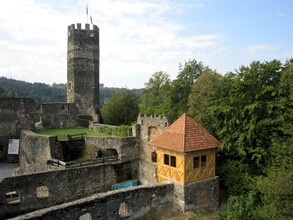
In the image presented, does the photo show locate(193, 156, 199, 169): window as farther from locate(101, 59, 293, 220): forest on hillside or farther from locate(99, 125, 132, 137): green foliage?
locate(99, 125, 132, 137): green foliage

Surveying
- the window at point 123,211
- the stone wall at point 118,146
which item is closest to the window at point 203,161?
the window at point 123,211

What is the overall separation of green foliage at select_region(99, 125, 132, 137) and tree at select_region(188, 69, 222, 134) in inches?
219

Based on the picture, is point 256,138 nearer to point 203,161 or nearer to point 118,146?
point 203,161

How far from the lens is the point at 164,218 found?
14125mm

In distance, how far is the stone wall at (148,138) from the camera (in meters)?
19.4

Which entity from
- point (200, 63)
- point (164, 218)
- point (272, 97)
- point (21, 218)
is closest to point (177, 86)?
point (200, 63)

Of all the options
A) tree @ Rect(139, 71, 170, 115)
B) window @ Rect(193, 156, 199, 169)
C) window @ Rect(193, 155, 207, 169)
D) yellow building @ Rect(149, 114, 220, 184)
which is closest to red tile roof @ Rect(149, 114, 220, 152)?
yellow building @ Rect(149, 114, 220, 184)

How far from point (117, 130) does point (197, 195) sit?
11163 millimetres

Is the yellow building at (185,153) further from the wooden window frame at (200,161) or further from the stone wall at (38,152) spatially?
the stone wall at (38,152)

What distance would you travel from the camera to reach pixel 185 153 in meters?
14.6

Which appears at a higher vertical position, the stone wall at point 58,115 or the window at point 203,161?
the stone wall at point 58,115

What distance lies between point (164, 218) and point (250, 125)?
721cm

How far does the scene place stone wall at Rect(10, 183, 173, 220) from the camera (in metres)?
11.0

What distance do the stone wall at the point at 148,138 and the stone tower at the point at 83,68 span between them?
1225 centimetres
